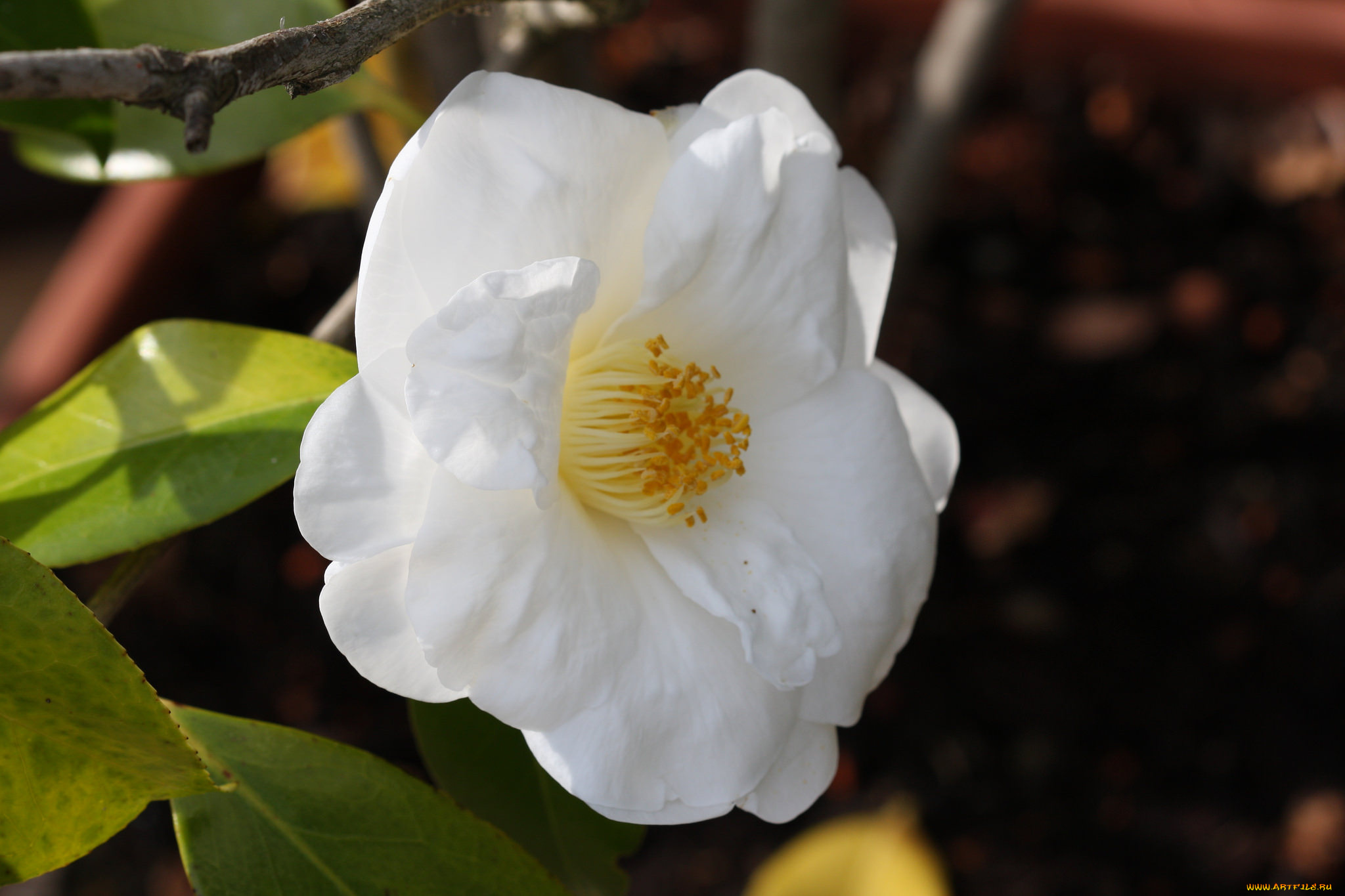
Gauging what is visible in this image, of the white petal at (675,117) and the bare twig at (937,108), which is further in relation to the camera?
the bare twig at (937,108)

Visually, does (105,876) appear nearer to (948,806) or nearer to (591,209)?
(948,806)

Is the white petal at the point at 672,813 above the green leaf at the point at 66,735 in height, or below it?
below

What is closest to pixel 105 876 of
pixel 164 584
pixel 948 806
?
pixel 164 584

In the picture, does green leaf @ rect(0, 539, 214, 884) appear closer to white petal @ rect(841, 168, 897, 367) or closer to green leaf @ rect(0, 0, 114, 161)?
green leaf @ rect(0, 0, 114, 161)

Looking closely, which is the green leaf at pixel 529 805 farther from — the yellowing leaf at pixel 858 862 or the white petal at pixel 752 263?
the yellowing leaf at pixel 858 862

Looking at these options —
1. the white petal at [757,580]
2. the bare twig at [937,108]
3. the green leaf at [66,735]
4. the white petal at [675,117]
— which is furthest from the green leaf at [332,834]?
the bare twig at [937,108]

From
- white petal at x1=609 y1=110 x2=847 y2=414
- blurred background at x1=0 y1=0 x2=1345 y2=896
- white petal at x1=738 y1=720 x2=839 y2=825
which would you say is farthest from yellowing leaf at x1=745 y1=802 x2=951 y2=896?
white petal at x1=609 y1=110 x2=847 y2=414
